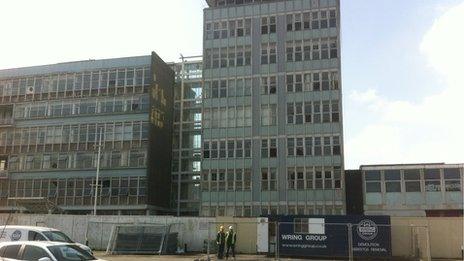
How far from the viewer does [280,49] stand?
181 feet

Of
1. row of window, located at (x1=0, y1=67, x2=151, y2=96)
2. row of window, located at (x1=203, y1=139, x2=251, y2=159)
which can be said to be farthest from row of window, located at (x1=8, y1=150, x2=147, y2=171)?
row of window, located at (x1=0, y1=67, x2=151, y2=96)

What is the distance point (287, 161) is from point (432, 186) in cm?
1349

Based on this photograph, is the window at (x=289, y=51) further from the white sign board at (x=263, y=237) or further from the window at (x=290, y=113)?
the white sign board at (x=263, y=237)

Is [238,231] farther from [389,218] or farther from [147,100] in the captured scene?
[147,100]

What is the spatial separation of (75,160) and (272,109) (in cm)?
2193

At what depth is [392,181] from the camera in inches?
1877

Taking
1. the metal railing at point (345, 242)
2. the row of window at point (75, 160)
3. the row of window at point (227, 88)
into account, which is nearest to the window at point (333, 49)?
the row of window at point (227, 88)

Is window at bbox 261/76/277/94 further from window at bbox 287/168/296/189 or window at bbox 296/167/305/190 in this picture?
window at bbox 296/167/305/190

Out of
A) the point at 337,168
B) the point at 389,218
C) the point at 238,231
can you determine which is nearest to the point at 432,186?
the point at 337,168

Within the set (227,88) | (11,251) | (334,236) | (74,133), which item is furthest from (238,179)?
(11,251)

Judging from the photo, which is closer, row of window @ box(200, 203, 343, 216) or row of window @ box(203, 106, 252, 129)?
row of window @ box(200, 203, 343, 216)

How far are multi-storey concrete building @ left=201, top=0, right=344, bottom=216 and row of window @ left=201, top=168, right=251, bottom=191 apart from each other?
0.33 feet

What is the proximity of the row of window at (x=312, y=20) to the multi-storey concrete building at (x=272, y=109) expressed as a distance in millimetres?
102

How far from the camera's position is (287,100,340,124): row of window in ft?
170
